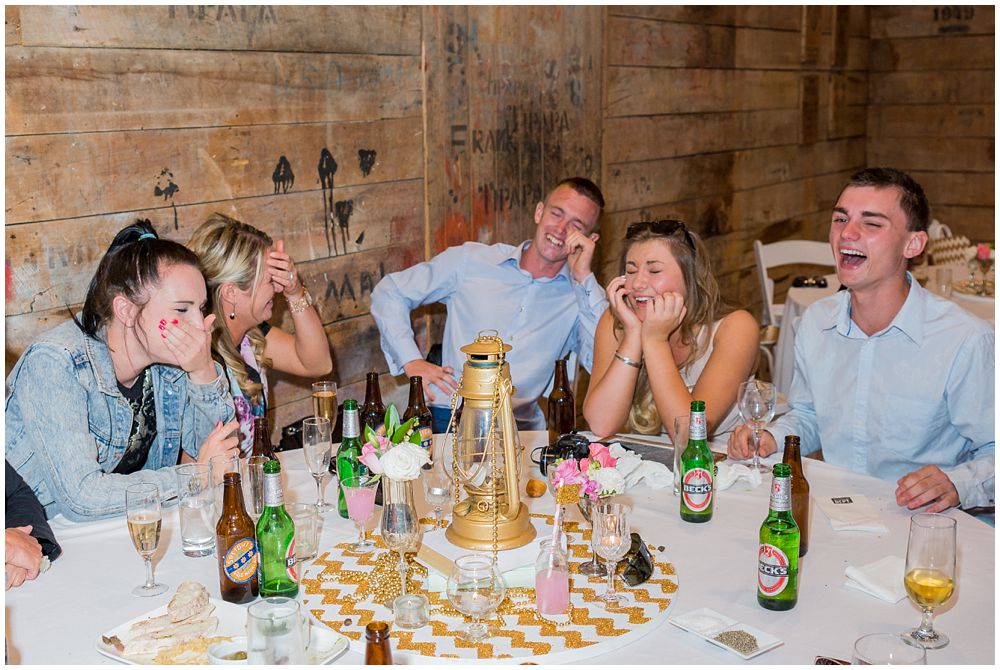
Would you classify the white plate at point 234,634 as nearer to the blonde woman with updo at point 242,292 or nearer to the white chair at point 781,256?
the blonde woman with updo at point 242,292

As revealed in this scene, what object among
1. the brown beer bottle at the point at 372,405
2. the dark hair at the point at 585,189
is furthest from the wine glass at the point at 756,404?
the dark hair at the point at 585,189

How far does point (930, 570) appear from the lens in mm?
1442

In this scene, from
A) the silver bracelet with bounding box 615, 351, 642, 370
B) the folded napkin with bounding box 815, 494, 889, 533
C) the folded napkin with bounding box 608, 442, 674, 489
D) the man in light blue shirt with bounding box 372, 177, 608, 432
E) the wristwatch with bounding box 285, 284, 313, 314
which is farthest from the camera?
the man in light blue shirt with bounding box 372, 177, 608, 432

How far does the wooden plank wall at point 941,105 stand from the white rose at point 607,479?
245 inches

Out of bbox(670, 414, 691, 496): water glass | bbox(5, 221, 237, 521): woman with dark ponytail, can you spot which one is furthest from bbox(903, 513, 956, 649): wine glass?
bbox(5, 221, 237, 521): woman with dark ponytail

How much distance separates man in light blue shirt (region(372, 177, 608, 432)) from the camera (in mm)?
3266

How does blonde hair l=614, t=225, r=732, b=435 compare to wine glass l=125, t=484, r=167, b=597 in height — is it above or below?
above

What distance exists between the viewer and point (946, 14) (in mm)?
6891

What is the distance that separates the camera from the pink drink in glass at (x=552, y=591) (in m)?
1.48

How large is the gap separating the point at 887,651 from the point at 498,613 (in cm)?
54

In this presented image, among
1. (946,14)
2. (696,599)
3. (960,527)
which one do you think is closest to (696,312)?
(960,527)

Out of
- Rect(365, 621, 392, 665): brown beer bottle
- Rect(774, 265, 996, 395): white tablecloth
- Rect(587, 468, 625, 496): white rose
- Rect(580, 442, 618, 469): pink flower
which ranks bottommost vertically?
Rect(774, 265, 996, 395): white tablecloth

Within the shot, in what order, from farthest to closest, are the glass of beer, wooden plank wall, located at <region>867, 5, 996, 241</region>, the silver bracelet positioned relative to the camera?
wooden plank wall, located at <region>867, 5, 996, 241</region>, the silver bracelet, the glass of beer

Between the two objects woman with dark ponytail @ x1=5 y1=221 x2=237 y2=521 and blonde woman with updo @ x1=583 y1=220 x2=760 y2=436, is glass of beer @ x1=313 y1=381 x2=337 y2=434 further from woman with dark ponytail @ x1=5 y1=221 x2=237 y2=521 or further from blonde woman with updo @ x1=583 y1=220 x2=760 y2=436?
blonde woman with updo @ x1=583 y1=220 x2=760 y2=436
